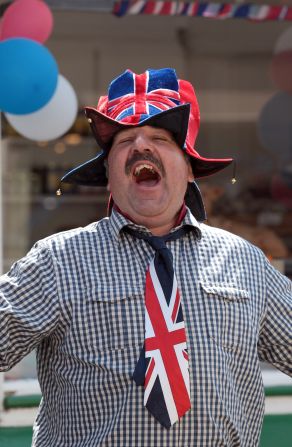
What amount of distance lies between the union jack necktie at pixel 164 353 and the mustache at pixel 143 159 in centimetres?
25

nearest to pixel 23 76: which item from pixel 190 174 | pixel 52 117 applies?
pixel 52 117

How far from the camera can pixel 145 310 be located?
2.15 meters

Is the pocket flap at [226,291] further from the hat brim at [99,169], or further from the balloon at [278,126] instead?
the balloon at [278,126]

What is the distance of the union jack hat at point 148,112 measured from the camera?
7.31ft

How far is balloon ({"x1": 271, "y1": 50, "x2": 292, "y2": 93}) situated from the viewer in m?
5.51

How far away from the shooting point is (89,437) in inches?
83.5

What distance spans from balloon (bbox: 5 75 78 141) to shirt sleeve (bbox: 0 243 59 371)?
6.76ft

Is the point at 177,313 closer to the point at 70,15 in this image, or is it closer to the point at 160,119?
the point at 160,119

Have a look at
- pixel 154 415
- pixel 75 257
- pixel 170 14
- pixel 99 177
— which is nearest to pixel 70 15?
pixel 170 14

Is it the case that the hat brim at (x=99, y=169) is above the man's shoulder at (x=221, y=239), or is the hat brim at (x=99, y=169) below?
above

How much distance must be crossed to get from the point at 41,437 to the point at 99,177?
77cm

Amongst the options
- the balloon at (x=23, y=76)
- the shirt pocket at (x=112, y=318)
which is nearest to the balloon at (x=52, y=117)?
the balloon at (x=23, y=76)

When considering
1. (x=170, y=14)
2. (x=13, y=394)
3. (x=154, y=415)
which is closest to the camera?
(x=154, y=415)

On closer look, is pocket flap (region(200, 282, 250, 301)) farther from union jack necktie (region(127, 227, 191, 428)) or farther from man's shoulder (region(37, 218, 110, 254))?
man's shoulder (region(37, 218, 110, 254))
